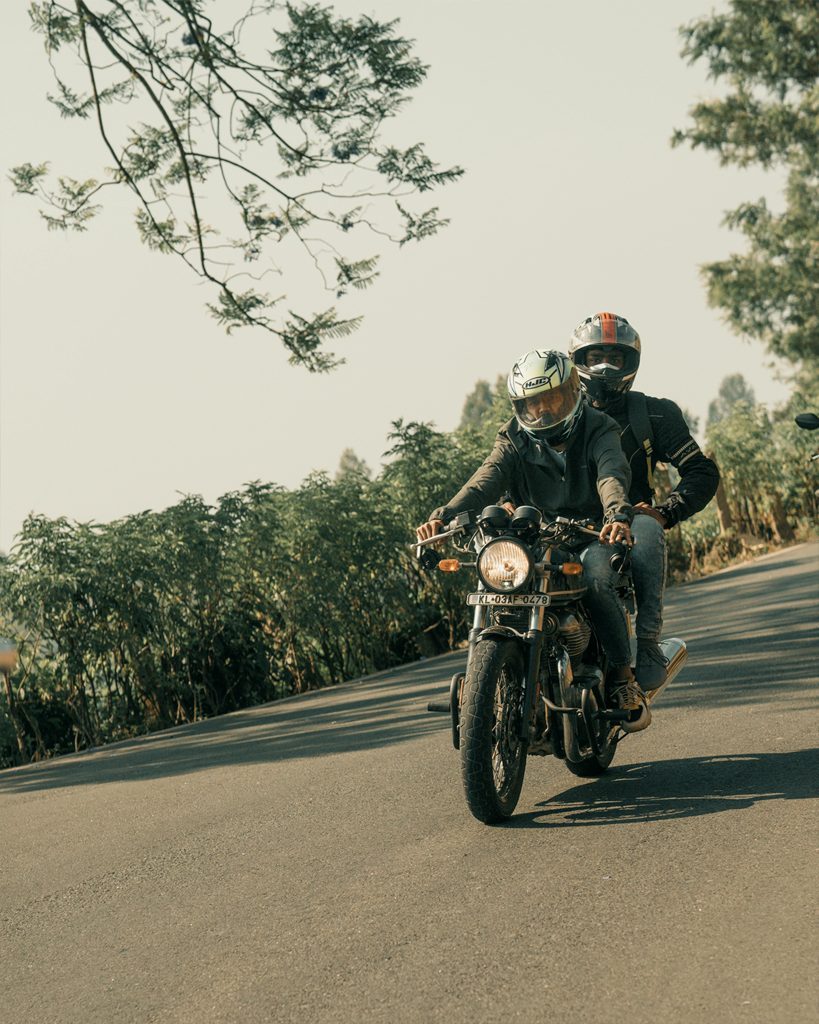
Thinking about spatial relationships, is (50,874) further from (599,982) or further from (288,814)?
(599,982)

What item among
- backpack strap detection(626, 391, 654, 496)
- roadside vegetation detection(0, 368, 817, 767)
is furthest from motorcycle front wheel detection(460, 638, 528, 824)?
roadside vegetation detection(0, 368, 817, 767)

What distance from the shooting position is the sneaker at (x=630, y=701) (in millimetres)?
6465

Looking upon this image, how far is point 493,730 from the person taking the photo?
5914 mm

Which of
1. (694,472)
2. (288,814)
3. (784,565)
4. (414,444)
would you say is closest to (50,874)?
(288,814)

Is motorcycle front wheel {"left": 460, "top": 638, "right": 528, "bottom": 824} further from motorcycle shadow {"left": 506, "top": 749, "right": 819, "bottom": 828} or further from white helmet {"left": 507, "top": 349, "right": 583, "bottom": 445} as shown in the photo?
white helmet {"left": 507, "top": 349, "right": 583, "bottom": 445}

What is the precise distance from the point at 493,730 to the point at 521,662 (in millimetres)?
337

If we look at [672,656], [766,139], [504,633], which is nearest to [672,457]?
[672,656]

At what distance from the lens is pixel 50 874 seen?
6352mm

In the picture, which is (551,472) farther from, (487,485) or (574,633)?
(574,633)

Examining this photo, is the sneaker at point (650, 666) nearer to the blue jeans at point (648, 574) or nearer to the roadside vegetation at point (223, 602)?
the blue jeans at point (648, 574)

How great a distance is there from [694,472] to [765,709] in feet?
5.43

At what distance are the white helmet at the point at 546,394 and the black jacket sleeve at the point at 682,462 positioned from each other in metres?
0.93

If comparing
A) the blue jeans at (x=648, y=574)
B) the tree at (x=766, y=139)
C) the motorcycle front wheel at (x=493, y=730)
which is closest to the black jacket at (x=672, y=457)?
the blue jeans at (x=648, y=574)

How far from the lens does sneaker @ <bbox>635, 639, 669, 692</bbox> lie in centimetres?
673
